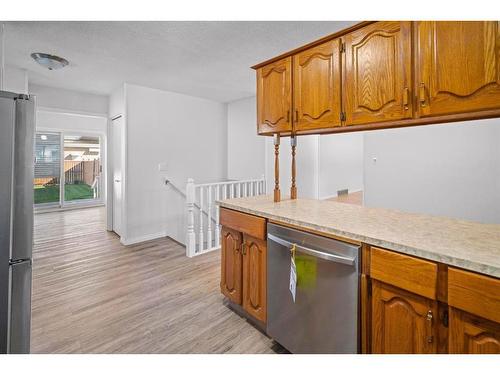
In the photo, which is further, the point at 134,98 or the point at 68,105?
the point at 68,105

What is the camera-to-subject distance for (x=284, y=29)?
86.4 inches

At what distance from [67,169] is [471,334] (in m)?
8.20

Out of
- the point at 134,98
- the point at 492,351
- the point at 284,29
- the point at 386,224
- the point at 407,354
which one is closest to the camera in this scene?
the point at 492,351

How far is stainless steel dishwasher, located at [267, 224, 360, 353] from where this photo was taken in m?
1.23

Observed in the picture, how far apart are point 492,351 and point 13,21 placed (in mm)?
3511

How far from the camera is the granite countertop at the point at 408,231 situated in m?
0.93

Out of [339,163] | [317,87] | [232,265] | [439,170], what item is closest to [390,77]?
[317,87]

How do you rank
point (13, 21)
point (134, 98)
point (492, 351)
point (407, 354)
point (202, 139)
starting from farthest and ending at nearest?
point (202, 139)
point (134, 98)
point (13, 21)
point (407, 354)
point (492, 351)

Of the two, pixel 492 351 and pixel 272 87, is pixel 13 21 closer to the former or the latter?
pixel 272 87

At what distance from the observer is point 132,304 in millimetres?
2211

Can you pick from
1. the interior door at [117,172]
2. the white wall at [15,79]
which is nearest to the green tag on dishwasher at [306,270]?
the interior door at [117,172]

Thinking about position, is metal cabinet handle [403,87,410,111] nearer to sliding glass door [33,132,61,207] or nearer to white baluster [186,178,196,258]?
white baluster [186,178,196,258]

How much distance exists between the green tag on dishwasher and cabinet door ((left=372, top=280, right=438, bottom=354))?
31 cm

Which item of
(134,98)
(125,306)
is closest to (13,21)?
(134,98)
